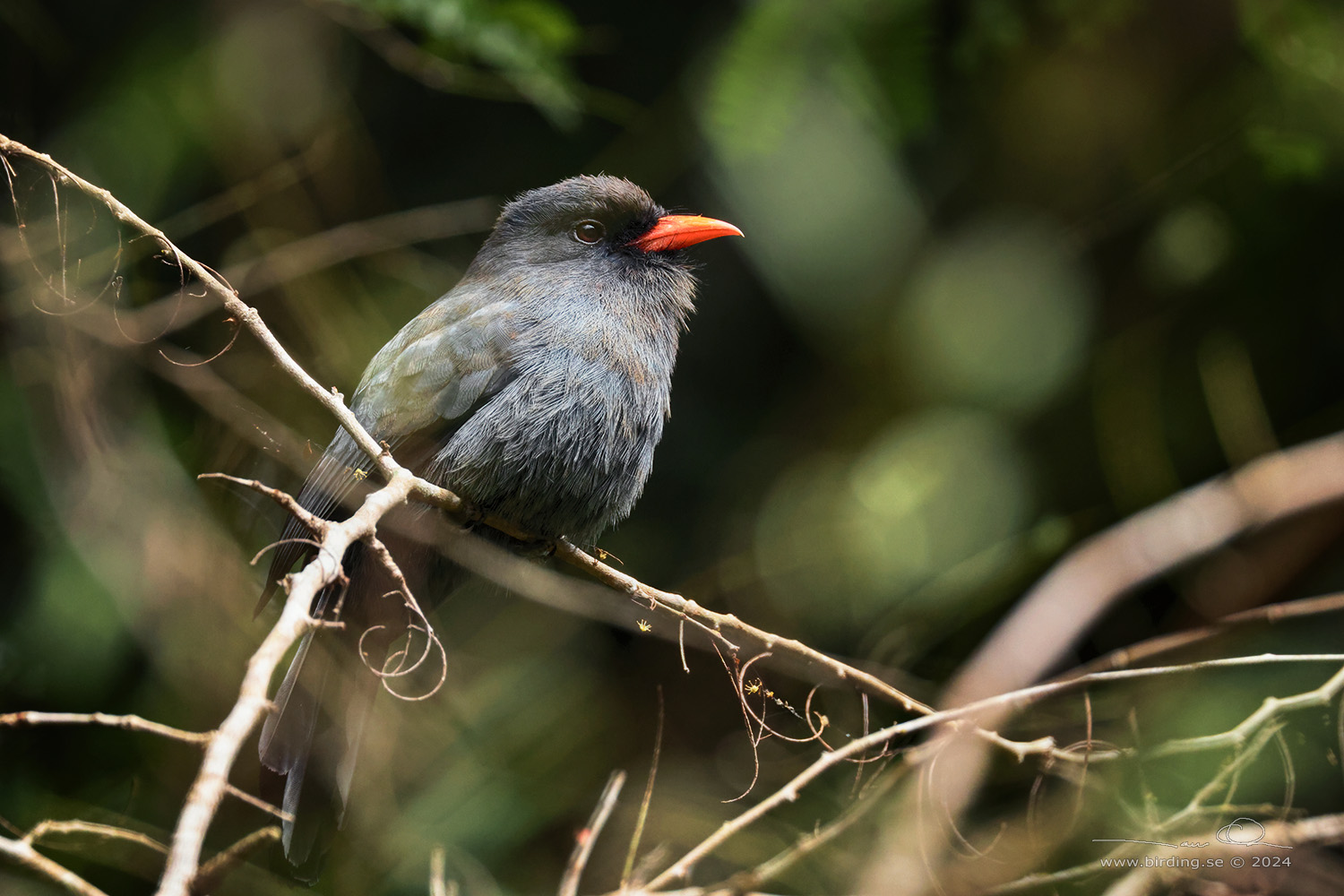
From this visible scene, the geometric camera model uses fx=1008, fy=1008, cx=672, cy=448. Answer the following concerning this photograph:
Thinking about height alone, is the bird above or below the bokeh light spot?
below

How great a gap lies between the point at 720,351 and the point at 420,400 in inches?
79.8

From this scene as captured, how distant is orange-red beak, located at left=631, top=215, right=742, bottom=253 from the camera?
3.34 meters

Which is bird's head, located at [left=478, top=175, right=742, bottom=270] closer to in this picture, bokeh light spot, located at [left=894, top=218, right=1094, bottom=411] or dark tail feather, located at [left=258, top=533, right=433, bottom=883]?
dark tail feather, located at [left=258, top=533, right=433, bottom=883]

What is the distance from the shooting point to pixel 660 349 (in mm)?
3176

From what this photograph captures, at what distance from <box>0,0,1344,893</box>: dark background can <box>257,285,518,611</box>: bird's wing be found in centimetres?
88

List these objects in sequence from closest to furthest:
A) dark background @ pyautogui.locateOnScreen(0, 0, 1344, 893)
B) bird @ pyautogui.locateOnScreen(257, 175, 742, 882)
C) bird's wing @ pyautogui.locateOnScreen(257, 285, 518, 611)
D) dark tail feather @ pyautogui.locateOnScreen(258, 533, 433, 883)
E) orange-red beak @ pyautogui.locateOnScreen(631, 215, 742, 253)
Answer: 1. bird @ pyautogui.locateOnScreen(257, 175, 742, 882)
2. bird's wing @ pyautogui.locateOnScreen(257, 285, 518, 611)
3. dark tail feather @ pyautogui.locateOnScreen(258, 533, 433, 883)
4. orange-red beak @ pyautogui.locateOnScreen(631, 215, 742, 253)
5. dark background @ pyautogui.locateOnScreen(0, 0, 1344, 893)

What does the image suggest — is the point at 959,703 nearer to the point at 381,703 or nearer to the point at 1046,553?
the point at 1046,553

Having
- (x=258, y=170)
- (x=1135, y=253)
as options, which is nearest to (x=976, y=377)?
(x=1135, y=253)

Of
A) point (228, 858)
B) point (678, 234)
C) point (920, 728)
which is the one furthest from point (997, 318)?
point (228, 858)

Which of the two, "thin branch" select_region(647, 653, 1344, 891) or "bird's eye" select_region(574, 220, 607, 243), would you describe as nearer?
"thin branch" select_region(647, 653, 1344, 891)
